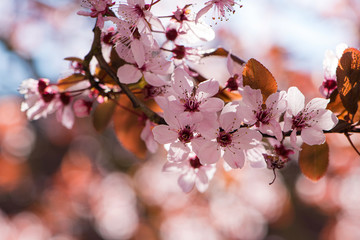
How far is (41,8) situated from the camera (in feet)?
15.5

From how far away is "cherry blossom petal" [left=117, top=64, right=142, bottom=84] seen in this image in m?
0.65

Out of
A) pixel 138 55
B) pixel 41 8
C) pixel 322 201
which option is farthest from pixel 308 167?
pixel 41 8

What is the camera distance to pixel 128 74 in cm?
65

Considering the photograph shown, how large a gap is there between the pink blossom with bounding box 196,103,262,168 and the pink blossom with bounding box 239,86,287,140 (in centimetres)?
2

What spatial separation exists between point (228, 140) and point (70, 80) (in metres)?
0.41

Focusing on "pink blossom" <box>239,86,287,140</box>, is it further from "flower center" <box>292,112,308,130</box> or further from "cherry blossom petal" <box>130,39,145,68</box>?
"cherry blossom petal" <box>130,39,145,68</box>

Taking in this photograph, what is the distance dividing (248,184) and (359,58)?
13.5 ft

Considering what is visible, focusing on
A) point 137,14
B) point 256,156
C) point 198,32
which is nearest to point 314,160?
point 256,156

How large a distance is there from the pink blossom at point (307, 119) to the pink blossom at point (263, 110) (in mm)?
22

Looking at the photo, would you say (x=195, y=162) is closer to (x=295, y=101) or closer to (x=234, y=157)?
(x=234, y=157)

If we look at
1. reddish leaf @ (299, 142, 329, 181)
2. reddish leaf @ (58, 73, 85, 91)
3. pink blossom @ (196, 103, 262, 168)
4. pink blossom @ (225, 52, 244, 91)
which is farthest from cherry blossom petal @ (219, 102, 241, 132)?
reddish leaf @ (58, 73, 85, 91)

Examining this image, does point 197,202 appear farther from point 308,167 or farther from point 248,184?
point 308,167

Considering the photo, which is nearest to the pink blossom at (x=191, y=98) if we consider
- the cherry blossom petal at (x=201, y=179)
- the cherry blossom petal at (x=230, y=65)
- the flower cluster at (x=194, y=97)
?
the flower cluster at (x=194, y=97)

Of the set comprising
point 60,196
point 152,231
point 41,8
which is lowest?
point 60,196
